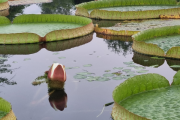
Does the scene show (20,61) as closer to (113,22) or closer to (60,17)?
(60,17)

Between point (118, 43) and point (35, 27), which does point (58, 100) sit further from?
point (35, 27)

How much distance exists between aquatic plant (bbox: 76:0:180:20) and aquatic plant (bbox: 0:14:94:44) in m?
1.34

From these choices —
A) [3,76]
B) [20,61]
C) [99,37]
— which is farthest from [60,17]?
[3,76]

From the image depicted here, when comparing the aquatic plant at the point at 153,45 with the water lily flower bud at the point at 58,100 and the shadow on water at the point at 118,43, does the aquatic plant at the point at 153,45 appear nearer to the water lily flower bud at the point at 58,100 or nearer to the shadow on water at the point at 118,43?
the shadow on water at the point at 118,43

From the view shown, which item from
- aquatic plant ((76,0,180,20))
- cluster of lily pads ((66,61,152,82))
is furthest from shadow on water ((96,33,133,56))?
aquatic plant ((76,0,180,20))

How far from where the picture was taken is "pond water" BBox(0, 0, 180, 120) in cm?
354

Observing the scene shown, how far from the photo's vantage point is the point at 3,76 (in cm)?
466

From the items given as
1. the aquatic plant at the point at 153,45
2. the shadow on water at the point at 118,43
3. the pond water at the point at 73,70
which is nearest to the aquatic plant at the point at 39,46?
the pond water at the point at 73,70

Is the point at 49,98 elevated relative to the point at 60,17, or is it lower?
lower

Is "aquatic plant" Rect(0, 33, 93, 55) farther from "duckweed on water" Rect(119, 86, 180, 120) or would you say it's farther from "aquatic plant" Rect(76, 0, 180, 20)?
"duckweed on water" Rect(119, 86, 180, 120)

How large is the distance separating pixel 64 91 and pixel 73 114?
27.2 inches

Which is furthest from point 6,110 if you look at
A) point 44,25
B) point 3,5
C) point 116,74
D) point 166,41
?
point 3,5

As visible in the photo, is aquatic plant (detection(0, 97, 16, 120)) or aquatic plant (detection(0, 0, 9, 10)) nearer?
aquatic plant (detection(0, 97, 16, 120))

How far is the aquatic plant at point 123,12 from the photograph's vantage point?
28.0 ft
